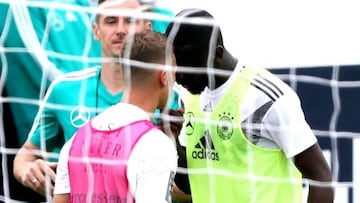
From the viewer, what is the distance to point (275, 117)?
8.82 feet

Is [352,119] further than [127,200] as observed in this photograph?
Yes

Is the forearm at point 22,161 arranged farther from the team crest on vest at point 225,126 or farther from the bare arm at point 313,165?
the bare arm at point 313,165

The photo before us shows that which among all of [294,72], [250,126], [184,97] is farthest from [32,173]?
[294,72]

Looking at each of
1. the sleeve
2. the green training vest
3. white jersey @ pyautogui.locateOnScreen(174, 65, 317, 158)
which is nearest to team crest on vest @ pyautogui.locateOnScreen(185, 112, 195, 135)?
the green training vest

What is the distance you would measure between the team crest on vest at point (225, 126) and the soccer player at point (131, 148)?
0.54 feet

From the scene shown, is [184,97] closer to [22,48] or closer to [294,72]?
[294,72]

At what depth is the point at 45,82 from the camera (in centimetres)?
349

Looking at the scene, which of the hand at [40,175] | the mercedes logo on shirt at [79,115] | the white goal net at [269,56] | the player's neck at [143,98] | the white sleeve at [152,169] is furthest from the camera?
the white goal net at [269,56]

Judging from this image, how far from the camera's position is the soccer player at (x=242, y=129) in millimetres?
2693

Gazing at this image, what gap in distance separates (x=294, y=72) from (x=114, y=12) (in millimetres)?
643

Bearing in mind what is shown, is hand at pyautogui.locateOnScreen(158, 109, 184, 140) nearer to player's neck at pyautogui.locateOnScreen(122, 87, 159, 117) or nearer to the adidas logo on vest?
the adidas logo on vest

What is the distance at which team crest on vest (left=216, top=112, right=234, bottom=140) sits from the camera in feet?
8.99

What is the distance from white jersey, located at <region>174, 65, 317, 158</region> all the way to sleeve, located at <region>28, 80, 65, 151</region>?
0.61 metres

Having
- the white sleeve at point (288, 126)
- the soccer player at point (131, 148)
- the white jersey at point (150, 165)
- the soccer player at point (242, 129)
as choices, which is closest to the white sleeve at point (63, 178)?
the soccer player at point (131, 148)
